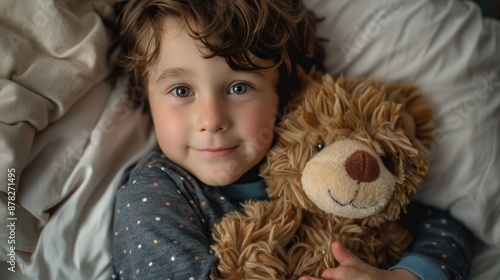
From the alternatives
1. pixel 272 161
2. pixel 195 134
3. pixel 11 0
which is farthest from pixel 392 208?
pixel 11 0

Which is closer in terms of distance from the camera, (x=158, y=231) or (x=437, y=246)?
(x=158, y=231)

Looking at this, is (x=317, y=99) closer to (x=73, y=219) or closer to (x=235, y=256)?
(x=235, y=256)

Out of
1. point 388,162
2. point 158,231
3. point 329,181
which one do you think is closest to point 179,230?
point 158,231

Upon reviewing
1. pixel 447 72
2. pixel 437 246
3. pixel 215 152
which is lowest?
pixel 437 246

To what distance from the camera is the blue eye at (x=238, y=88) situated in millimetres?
834

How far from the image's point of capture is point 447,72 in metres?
0.96

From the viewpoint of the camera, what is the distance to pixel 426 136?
90 cm

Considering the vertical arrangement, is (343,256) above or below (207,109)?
below

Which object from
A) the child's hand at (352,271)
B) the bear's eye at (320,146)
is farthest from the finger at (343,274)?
the bear's eye at (320,146)

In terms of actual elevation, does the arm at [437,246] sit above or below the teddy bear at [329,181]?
below

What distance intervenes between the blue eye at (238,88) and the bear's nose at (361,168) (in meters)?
0.23

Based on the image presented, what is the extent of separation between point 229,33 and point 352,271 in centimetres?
45

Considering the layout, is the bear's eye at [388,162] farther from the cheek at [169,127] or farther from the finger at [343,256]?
the cheek at [169,127]

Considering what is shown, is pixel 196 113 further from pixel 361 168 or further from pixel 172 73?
pixel 361 168
